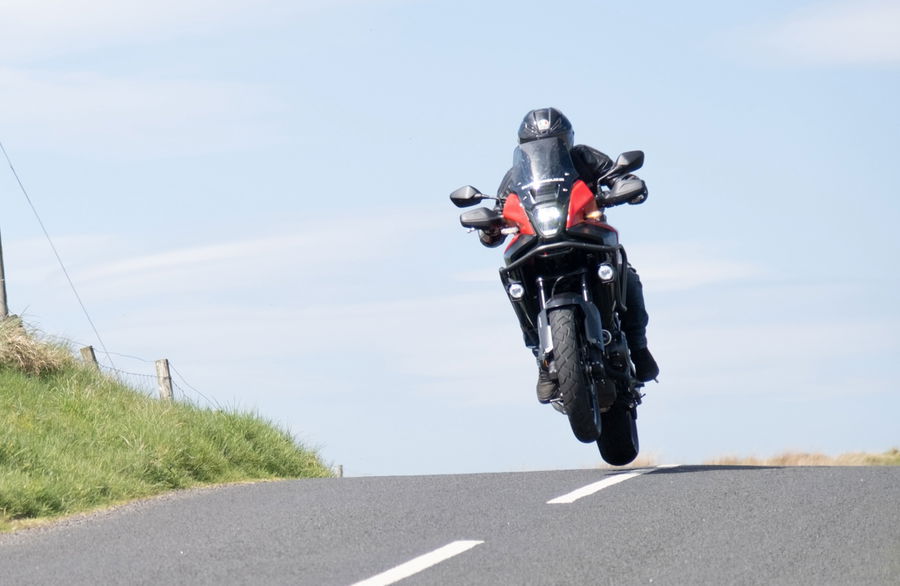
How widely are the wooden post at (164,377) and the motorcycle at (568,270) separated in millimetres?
6717

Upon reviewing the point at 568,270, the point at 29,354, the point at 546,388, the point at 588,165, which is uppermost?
the point at 588,165

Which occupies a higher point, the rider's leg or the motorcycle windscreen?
the motorcycle windscreen

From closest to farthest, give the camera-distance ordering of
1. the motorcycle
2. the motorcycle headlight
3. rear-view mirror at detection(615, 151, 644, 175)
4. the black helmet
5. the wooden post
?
the motorcycle
the motorcycle headlight
rear-view mirror at detection(615, 151, 644, 175)
the black helmet
the wooden post

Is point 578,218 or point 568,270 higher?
point 578,218

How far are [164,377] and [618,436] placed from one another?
6.99 metres

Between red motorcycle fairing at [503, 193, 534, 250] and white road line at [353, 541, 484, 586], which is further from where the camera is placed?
red motorcycle fairing at [503, 193, 534, 250]

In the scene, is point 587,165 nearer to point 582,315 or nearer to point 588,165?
point 588,165

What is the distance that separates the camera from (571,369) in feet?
28.1

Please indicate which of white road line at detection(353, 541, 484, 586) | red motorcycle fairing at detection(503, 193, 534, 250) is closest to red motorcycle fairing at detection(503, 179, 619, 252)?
red motorcycle fairing at detection(503, 193, 534, 250)

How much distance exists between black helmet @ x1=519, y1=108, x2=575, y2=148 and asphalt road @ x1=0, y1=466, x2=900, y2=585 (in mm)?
2587

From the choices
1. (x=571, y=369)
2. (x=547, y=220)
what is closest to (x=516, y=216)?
(x=547, y=220)

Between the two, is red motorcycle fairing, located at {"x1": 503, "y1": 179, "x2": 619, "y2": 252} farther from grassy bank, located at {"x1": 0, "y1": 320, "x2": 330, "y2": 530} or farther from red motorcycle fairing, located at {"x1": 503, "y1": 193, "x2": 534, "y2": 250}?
grassy bank, located at {"x1": 0, "y1": 320, "x2": 330, "y2": 530}

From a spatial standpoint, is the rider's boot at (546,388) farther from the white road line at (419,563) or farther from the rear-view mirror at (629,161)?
the white road line at (419,563)

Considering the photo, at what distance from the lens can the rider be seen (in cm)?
962
